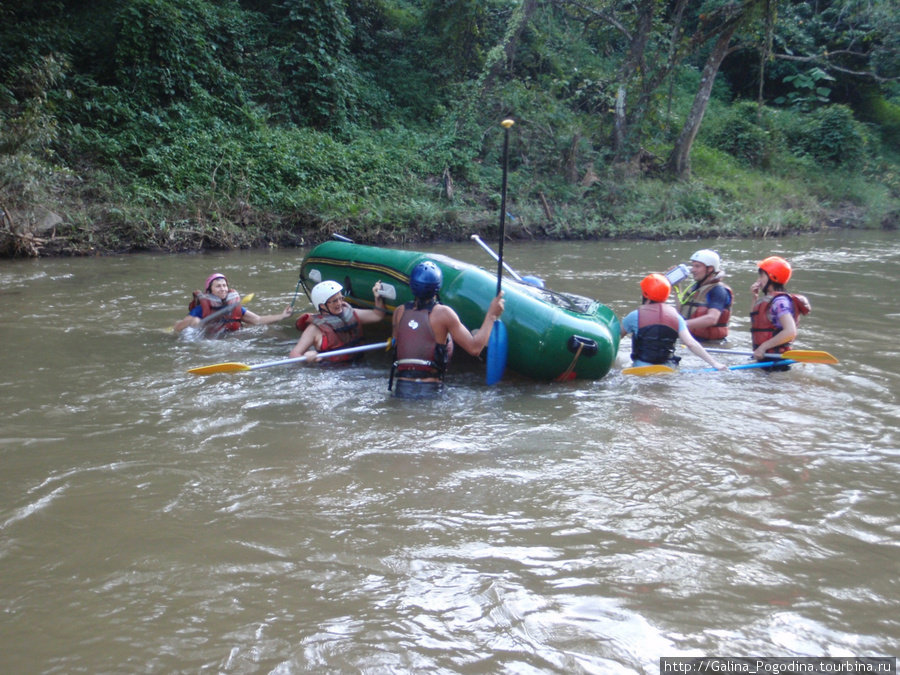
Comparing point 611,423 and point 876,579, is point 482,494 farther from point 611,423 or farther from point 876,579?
point 876,579

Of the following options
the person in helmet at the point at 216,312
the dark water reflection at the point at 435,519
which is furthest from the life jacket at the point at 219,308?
the dark water reflection at the point at 435,519

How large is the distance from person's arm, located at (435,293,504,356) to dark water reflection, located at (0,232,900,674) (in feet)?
1.25

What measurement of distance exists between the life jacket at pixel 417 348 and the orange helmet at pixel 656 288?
146cm

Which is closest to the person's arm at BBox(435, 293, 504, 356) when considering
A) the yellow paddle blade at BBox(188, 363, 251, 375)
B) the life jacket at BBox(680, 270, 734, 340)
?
the yellow paddle blade at BBox(188, 363, 251, 375)

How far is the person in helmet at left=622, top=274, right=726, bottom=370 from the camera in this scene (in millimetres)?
4754

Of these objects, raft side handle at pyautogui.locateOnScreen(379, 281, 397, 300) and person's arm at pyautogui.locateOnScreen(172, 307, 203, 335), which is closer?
raft side handle at pyautogui.locateOnScreen(379, 281, 397, 300)

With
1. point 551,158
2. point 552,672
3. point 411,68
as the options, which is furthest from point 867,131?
point 552,672

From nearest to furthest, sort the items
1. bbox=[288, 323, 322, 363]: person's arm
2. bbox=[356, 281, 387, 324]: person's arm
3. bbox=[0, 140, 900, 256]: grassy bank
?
bbox=[288, 323, 322, 363]: person's arm
bbox=[356, 281, 387, 324]: person's arm
bbox=[0, 140, 900, 256]: grassy bank

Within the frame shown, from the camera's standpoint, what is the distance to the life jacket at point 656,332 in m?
4.76

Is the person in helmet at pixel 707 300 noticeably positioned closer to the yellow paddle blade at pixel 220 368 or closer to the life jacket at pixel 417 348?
the life jacket at pixel 417 348

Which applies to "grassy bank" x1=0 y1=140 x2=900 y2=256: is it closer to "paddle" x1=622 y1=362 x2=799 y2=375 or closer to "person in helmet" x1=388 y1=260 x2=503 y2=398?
"person in helmet" x1=388 y1=260 x2=503 y2=398

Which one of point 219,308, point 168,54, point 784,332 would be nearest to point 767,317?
point 784,332

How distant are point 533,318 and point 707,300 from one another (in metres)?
1.91

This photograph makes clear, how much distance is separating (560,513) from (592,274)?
281 inches
